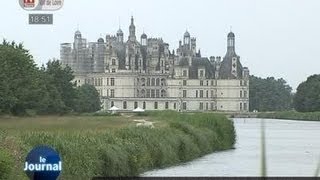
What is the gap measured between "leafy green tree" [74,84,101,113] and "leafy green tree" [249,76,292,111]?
4613cm

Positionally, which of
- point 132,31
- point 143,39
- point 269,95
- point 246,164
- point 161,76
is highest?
point 132,31

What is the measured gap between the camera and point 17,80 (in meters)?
56.3

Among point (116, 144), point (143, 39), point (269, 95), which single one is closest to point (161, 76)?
point (143, 39)

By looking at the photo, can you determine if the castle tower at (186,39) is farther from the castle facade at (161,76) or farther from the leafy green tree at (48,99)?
the leafy green tree at (48,99)

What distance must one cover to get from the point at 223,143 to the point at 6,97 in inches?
743

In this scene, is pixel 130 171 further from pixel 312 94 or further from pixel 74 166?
pixel 312 94

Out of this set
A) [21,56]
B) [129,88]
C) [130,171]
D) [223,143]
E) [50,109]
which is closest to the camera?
[130,171]

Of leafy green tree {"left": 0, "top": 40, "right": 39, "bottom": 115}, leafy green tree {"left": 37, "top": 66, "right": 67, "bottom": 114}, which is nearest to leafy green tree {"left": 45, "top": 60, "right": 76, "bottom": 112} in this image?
leafy green tree {"left": 37, "top": 66, "right": 67, "bottom": 114}

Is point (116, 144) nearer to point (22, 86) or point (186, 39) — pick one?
point (22, 86)

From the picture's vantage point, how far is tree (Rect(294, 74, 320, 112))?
4133 inches

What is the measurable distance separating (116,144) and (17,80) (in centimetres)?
3656

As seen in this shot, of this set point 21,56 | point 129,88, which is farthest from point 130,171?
point 129,88

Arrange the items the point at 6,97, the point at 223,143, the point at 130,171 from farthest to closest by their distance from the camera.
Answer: the point at 6,97, the point at 223,143, the point at 130,171

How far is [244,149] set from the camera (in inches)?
1594
